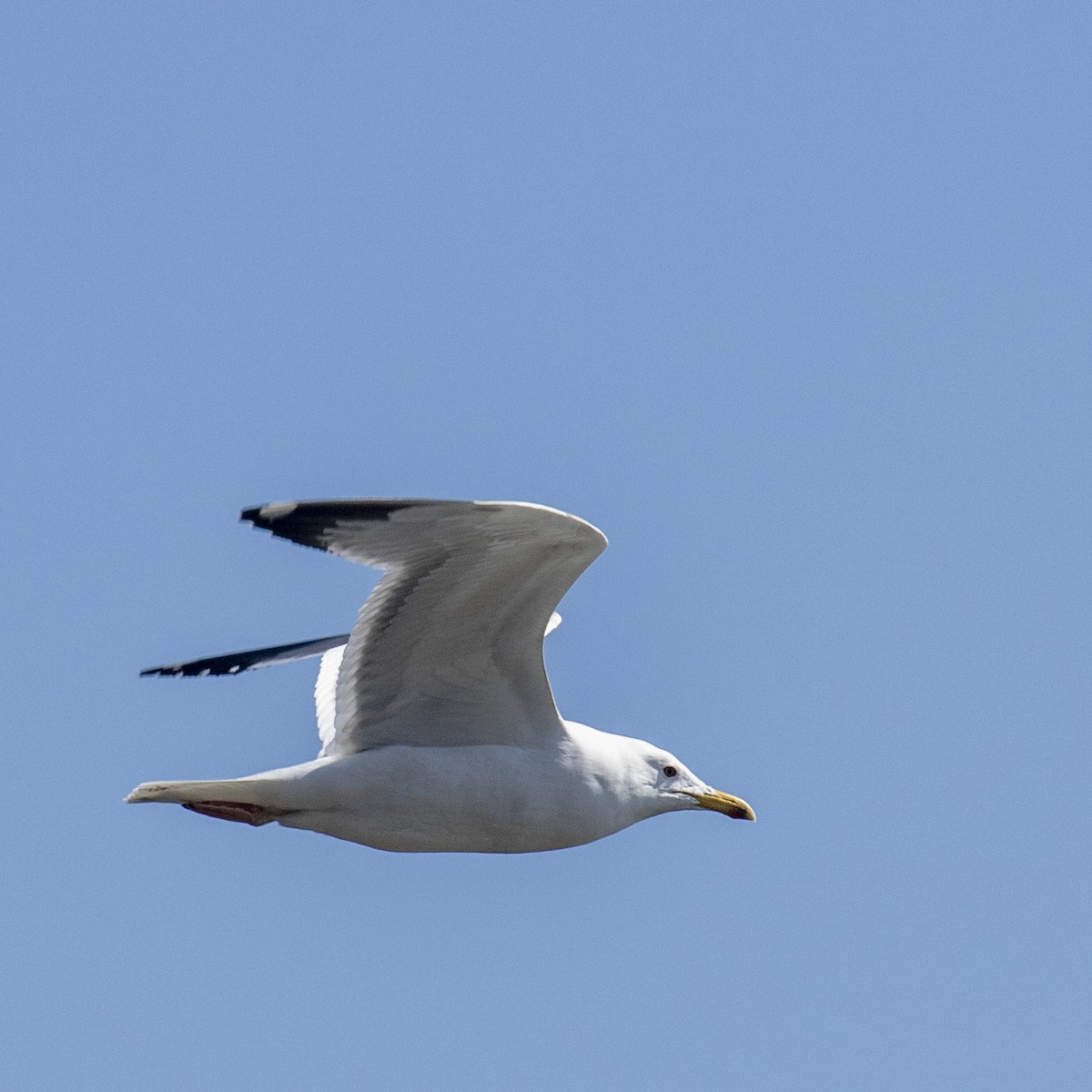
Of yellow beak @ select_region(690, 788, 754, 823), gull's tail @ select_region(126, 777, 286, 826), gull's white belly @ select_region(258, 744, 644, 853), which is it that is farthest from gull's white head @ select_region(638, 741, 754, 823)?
gull's tail @ select_region(126, 777, 286, 826)

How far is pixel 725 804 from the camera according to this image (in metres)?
11.6

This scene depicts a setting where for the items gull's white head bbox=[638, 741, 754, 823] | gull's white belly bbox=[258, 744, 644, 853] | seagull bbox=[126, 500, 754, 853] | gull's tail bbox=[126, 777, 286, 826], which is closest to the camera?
seagull bbox=[126, 500, 754, 853]

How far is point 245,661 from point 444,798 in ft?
9.05

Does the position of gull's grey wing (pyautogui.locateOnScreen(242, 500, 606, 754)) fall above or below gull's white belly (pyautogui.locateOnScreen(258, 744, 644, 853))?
above

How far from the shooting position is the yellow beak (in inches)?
456

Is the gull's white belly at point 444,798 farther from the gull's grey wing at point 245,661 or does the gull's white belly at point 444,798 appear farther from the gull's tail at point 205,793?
the gull's grey wing at point 245,661

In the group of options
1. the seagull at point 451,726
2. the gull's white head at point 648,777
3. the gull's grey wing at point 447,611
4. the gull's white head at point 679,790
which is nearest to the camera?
the gull's grey wing at point 447,611

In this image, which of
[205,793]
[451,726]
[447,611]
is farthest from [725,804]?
[205,793]

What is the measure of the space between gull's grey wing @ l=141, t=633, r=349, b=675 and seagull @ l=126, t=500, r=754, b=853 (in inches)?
78.4

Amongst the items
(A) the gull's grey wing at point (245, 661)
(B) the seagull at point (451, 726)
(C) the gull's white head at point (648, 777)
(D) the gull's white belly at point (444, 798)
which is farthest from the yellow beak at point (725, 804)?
(A) the gull's grey wing at point (245, 661)

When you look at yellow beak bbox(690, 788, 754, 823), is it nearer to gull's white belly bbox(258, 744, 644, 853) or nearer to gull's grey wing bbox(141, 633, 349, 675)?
gull's white belly bbox(258, 744, 644, 853)

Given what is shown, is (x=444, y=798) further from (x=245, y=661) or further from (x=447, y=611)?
(x=245, y=661)

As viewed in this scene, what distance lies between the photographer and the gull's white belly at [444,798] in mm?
10172

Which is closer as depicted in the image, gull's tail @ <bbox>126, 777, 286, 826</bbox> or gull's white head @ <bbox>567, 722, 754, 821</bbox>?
gull's tail @ <bbox>126, 777, 286, 826</bbox>
